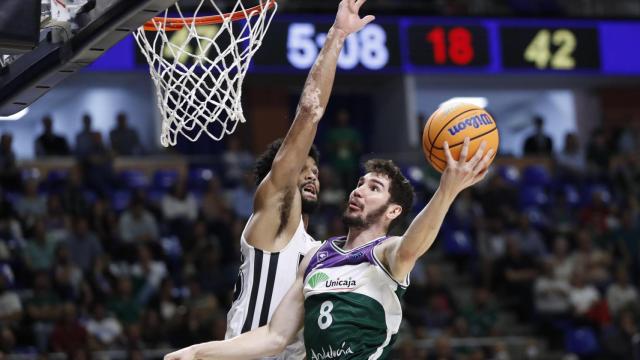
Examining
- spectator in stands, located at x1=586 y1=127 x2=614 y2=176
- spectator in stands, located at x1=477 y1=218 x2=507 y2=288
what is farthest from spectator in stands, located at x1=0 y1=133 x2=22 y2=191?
spectator in stands, located at x1=586 y1=127 x2=614 y2=176

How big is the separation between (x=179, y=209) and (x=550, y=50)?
4637mm

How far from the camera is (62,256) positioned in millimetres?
11055

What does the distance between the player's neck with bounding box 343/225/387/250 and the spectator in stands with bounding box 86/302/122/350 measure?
599 cm

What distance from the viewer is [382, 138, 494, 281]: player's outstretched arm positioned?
4.29 meters

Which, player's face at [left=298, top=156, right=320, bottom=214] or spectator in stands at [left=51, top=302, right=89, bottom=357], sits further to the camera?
spectator in stands at [left=51, top=302, right=89, bottom=357]

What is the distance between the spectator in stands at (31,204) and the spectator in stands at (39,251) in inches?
20.2

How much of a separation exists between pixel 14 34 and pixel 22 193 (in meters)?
8.31

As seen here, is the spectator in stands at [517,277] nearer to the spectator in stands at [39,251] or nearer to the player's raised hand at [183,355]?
the spectator in stands at [39,251]

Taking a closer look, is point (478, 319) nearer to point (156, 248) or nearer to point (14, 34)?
point (156, 248)

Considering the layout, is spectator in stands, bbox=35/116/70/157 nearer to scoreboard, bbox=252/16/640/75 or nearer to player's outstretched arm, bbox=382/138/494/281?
scoreboard, bbox=252/16/640/75

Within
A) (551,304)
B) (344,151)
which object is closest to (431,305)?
(551,304)

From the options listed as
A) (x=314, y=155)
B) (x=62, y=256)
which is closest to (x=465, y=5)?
(x=62, y=256)

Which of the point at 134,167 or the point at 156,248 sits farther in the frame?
the point at 134,167

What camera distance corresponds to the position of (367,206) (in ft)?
16.4
